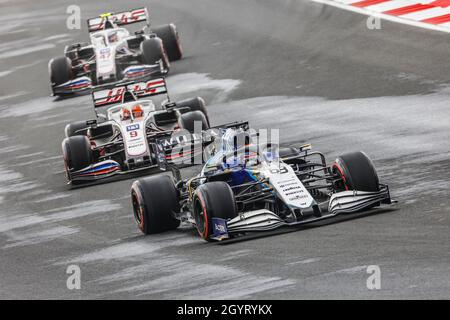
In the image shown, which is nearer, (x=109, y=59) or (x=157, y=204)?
(x=157, y=204)

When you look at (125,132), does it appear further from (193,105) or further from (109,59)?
(109,59)

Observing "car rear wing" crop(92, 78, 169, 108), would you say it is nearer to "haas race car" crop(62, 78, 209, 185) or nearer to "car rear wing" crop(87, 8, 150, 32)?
"haas race car" crop(62, 78, 209, 185)

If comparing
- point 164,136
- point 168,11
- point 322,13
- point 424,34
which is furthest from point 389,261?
point 168,11

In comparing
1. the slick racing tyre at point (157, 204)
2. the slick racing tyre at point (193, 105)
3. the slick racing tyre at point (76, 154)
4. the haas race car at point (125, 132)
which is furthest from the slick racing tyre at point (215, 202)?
the slick racing tyre at point (193, 105)

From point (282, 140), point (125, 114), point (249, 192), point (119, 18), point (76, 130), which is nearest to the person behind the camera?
point (249, 192)

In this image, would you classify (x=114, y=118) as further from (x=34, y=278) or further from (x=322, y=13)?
(x=322, y=13)

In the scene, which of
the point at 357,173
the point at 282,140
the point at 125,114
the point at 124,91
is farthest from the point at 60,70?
the point at 357,173

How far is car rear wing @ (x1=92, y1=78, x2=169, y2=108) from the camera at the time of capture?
68.0 ft

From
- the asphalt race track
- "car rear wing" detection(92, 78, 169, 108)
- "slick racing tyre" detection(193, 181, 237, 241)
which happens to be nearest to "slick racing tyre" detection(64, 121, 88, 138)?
"car rear wing" detection(92, 78, 169, 108)

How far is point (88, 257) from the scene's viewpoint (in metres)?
13.3

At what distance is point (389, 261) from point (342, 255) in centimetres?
73

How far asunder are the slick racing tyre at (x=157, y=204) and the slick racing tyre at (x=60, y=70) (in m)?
13.8

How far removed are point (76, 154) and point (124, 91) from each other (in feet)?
7.86

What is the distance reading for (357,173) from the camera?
1330 cm
